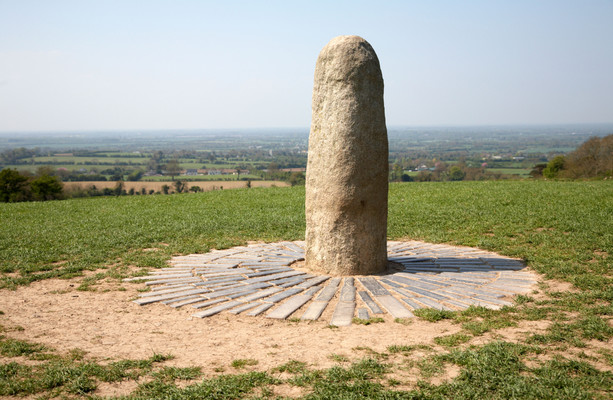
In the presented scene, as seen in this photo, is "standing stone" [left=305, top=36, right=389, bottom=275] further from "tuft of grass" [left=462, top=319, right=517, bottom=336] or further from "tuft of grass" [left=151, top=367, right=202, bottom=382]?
"tuft of grass" [left=151, top=367, right=202, bottom=382]

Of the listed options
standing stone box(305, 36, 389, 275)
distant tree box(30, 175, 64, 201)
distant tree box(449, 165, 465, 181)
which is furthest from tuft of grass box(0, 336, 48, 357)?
distant tree box(449, 165, 465, 181)

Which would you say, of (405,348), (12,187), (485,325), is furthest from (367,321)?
(12,187)

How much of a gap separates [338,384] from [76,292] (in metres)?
4.51

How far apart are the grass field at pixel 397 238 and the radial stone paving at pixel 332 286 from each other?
1.34 ft

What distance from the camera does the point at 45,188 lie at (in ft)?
69.7

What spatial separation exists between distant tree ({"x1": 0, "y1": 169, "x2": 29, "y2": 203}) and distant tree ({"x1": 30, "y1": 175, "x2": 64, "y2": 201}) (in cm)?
45

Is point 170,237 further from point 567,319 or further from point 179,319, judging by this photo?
point 567,319

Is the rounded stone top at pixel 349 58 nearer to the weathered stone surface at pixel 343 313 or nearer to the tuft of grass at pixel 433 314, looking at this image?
the weathered stone surface at pixel 343 313

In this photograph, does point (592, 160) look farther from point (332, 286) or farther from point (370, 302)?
point (370, 302)

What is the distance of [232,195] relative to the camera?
693 inches

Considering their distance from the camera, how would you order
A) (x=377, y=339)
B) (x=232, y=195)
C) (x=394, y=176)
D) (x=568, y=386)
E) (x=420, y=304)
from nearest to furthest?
(x=568, y=386) < (x=377, y=339) < (x=420, y=304) < (x=232, y=195) < (x=394, y=176)

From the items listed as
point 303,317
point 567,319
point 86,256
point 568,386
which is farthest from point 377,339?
point 86,256

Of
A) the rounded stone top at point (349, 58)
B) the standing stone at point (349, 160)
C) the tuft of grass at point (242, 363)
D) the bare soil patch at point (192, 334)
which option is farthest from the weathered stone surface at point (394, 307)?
the rounded stone top at point (349, 58)

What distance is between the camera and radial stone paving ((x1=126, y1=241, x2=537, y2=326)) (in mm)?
5570
